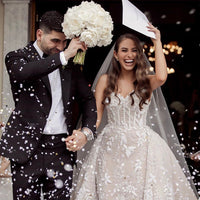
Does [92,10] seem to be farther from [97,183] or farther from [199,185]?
[199,185]

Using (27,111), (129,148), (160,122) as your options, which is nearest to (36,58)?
(27,111)

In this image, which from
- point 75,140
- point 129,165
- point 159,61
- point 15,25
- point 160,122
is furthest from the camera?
point 15,25

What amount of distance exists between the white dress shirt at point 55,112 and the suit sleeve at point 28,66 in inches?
6.9

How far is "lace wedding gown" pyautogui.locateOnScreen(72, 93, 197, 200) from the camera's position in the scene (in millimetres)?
3471

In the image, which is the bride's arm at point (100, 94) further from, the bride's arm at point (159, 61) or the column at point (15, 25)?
the column at point (15, 25)

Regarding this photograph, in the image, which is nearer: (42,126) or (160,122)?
(42,126)

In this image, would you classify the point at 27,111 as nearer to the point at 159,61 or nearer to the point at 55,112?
the point at 55,112

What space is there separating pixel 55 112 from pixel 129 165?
100 cm

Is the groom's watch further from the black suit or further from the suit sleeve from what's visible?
the suit sleeve

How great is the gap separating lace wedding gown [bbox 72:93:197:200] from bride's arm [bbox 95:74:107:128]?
0.08 m

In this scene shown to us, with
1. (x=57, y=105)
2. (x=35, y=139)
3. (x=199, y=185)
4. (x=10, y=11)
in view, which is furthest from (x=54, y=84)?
(x=199, y=185)

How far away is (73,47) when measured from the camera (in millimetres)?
2664

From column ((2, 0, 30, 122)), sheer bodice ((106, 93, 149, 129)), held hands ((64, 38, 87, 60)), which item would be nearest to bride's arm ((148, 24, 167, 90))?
sheer bodice ((106, 93, 149, 129))

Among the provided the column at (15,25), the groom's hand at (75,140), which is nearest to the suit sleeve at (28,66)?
the groom's hand at (75,140)
